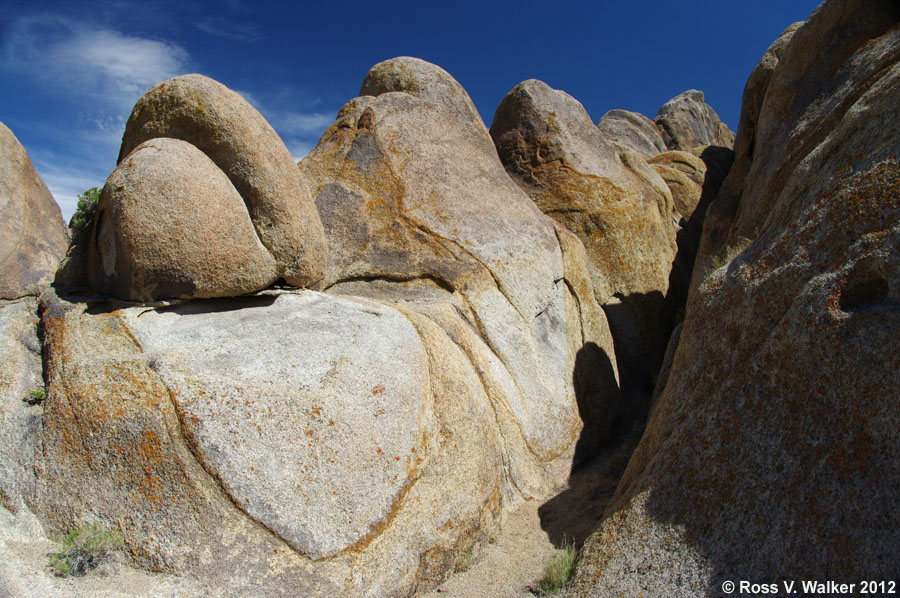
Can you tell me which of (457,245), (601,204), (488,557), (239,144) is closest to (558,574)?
(488,557)

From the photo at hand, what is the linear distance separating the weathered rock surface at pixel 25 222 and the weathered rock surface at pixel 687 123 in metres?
23.8

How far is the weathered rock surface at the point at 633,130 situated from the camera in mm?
21750

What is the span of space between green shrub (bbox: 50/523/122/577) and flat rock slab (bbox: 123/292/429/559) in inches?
25.1

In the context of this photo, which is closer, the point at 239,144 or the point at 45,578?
the point at 45,578

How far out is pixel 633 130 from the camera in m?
22.4

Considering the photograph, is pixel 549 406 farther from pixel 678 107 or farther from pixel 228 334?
pixel 678 107

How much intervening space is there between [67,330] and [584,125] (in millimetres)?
8507

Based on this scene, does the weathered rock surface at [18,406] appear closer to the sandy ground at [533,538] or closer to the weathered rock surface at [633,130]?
the sandy ground at [533,538]

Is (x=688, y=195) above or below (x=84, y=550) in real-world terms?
above

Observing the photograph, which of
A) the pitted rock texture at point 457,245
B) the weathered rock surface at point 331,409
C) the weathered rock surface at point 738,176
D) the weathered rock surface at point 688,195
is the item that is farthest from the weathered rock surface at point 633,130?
the weathered rock surface at point 331,409

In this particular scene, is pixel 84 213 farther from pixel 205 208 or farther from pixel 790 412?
pixel 790 412

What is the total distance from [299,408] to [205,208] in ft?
5.90

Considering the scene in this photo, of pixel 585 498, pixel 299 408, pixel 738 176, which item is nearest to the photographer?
pixel 299 408

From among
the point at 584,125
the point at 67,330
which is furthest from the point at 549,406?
the point at 584,125
